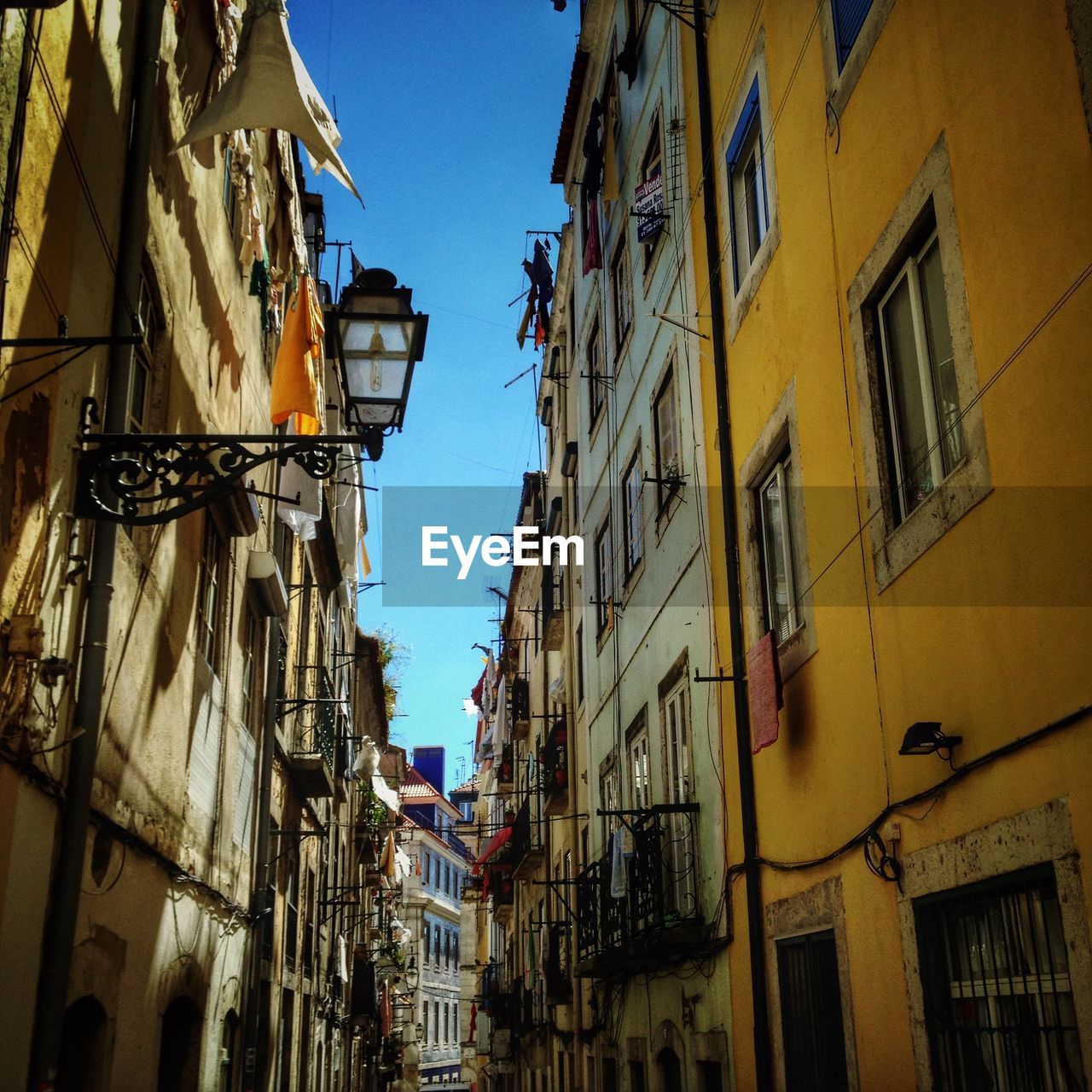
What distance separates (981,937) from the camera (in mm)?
5320

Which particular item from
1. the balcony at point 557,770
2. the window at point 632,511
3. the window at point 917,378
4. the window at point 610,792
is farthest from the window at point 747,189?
the balcony at point 557,770

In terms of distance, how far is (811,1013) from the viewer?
24.8 feet

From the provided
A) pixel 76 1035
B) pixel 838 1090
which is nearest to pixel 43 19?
pixel 76 1035

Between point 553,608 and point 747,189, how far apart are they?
12892 mm

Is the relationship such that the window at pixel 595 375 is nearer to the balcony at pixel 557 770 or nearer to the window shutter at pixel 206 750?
the balcony at pixel 557 770

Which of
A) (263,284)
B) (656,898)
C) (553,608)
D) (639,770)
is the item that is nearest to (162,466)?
(263,284)

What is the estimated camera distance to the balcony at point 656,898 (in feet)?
33.7

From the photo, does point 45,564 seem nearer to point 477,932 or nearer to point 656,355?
point 656,355

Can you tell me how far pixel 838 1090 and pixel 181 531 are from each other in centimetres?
551

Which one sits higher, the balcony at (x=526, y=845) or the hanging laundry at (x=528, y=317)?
the hanging laundry at (x=528, y=317)

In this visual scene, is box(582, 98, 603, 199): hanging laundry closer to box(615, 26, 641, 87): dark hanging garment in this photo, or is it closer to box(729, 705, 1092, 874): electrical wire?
box(615, 26, 641, 87): dark hanging garment

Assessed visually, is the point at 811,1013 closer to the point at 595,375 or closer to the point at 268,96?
the point at 268,96

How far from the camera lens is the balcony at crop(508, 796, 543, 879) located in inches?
916

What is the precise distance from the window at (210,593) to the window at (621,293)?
21.8 feet
